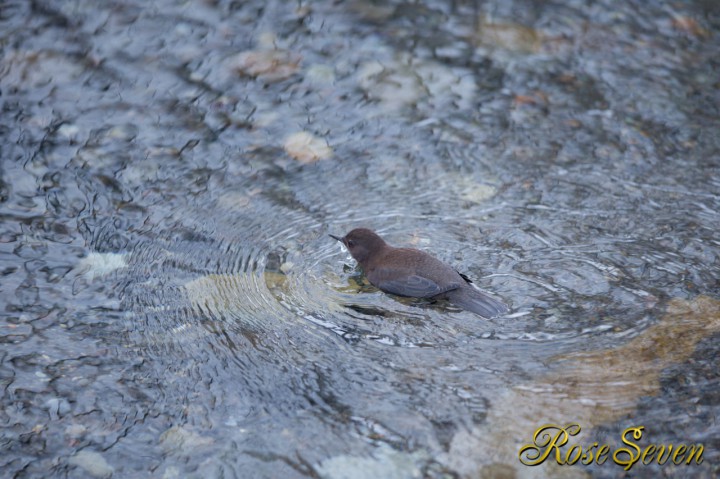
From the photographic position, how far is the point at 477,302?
5.43 meters

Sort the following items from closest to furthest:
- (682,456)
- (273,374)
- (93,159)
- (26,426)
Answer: (682,456) → (26,426) → (273,374) → (93,159)

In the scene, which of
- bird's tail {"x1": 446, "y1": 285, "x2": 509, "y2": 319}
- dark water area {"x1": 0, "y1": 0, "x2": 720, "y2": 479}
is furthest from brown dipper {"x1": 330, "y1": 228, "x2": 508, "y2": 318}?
dark water area {"x1": 0, "y1": 0, "x2": 720, "y2": 479}

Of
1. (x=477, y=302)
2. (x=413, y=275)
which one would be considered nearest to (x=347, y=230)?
(x=413, y=275)

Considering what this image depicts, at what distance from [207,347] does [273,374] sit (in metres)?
0.49

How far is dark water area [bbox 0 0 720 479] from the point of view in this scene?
176 inches

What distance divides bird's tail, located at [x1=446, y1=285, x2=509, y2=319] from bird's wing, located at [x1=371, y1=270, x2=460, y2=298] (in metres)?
0.06

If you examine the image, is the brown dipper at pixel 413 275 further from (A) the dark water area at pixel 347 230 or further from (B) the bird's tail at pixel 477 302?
(A) the dark water area at pixel 347 230

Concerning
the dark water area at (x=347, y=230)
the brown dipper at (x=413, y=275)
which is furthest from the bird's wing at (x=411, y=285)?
the dark water area at (x=347, y=230)

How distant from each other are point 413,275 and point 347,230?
0.90m

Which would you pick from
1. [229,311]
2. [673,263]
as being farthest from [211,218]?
[673,263]

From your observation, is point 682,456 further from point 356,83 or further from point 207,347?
point 356,83

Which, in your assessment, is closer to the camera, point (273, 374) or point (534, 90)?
point (273, 374)

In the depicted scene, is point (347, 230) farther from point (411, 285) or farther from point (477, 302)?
point (477, 302)

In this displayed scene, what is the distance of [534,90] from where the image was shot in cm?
820
